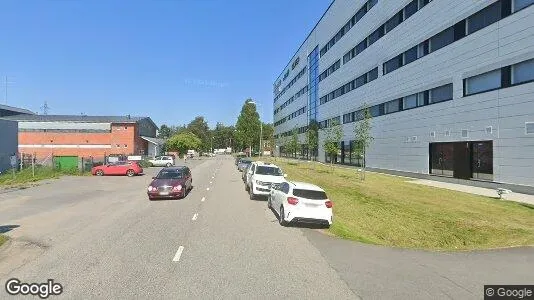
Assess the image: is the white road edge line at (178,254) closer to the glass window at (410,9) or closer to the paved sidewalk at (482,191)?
the paved sidewalk at (482,191)

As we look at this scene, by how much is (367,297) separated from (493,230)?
1039cm

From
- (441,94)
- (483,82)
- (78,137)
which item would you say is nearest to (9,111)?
(78,137)

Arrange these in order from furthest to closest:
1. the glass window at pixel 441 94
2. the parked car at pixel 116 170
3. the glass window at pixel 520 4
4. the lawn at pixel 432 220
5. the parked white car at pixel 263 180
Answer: the parked car at pixel 116 170, the glass window at pixel 441 94, the glass window at pixel 520 4, the parked white car at pixel 263 180, the lawn at pixel 432 220

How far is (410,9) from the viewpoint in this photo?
1494 inches

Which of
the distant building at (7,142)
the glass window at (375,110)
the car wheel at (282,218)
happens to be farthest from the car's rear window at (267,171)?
the distant building at (7,142)

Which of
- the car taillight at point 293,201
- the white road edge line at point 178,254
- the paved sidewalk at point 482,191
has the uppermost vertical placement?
the car taillight at point 293,201

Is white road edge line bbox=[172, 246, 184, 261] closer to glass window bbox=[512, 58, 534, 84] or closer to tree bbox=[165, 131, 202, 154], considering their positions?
glass window bbox=[512, 58, 534, 84]

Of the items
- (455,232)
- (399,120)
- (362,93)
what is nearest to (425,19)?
(399,120)

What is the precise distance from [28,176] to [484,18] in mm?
36386

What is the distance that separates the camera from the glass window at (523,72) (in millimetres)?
23250

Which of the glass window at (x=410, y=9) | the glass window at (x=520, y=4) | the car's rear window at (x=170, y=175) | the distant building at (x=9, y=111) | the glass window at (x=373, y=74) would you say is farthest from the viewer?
the distant building at (x=9, y=111)

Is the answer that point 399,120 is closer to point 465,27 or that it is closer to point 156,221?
point 465,27

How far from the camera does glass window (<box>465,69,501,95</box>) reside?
2619cm

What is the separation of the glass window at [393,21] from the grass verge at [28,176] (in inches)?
1307
